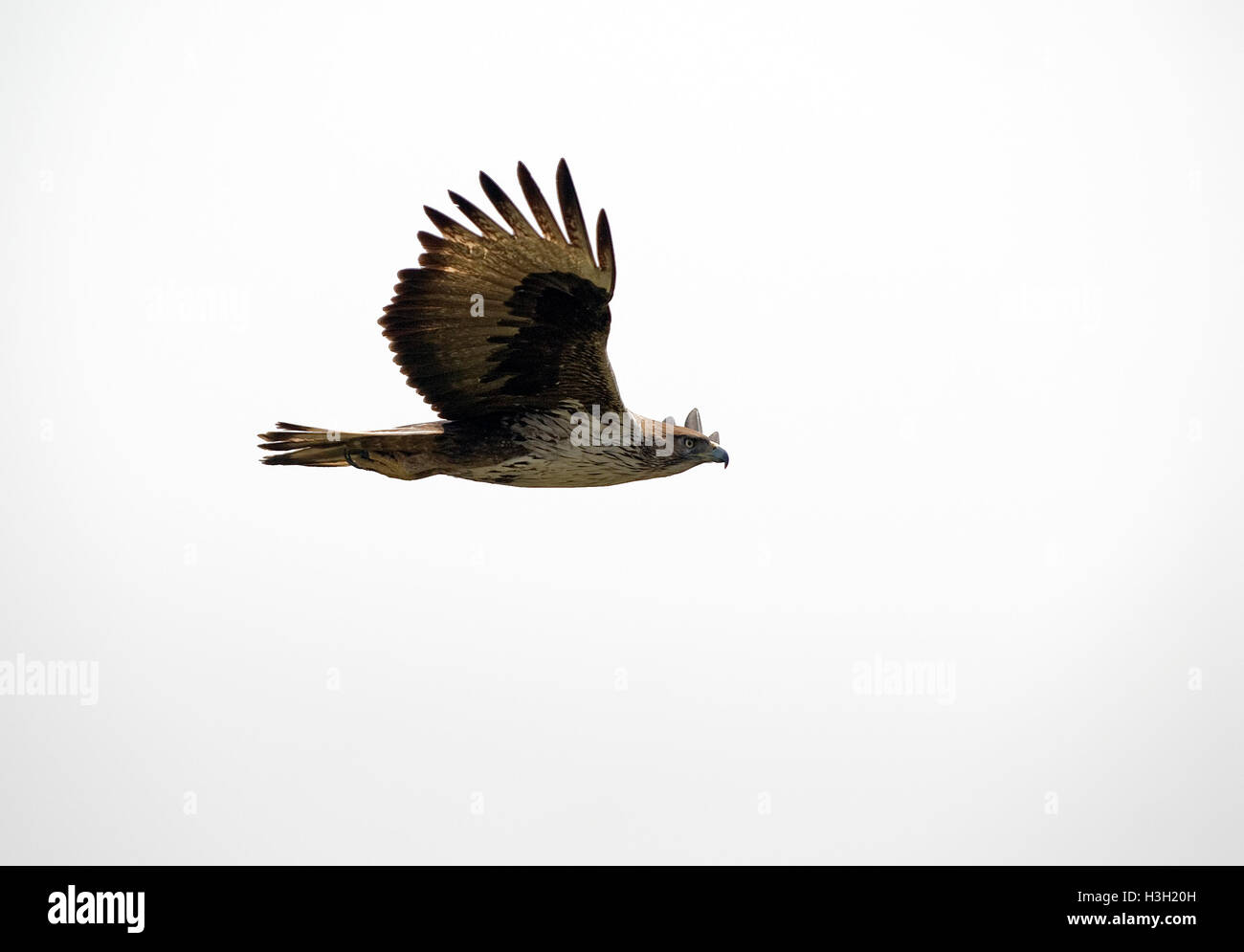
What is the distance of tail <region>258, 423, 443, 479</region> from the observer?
11602 mm

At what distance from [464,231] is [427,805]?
253 feet

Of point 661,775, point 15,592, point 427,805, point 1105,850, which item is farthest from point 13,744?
point 1105,850

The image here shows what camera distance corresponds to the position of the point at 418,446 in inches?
466

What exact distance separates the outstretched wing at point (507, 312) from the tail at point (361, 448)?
0.33 meters

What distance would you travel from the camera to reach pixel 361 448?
1170 cm

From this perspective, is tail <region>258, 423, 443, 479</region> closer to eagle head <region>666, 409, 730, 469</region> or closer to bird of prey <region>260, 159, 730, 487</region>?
bird of prey <region>260, 159, 730, 487</region>

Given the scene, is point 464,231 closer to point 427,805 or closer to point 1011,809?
point 427,805

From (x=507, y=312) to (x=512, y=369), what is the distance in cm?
54

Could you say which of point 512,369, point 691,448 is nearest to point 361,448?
point 512,369

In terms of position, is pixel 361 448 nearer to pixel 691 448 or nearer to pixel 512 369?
pixel 512 369

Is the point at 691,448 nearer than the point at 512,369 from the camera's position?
No

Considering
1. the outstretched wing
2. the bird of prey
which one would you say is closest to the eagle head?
the bird of prey

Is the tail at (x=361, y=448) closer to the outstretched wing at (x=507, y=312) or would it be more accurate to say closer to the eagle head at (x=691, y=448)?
the outstretched wing at (x=507, y=312)

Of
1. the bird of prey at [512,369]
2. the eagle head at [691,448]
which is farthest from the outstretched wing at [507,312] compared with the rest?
the eagle head at [691,448]
